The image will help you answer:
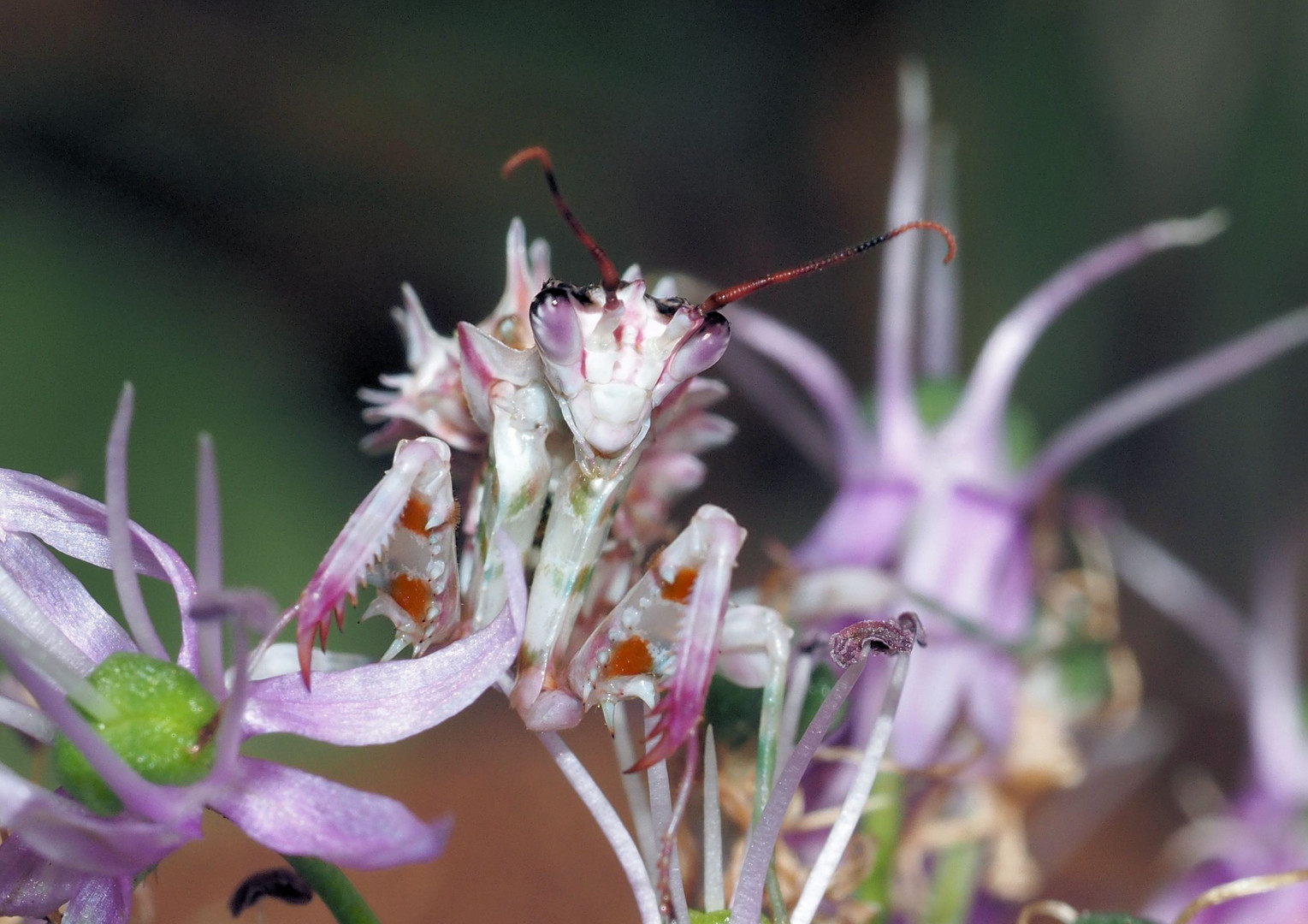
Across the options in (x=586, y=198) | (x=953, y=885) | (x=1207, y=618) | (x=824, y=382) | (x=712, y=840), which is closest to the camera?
(x=712, y=840)

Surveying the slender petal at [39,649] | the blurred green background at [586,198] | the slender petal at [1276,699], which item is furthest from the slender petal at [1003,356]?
the blurred green background at [586,198]

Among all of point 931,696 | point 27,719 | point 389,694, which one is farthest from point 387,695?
point 931,696

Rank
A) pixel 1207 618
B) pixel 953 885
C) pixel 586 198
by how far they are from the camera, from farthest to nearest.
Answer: pixel 586 198 → pixel 1207 618 → pixel 953 885

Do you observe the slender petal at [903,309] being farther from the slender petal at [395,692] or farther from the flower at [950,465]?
the slender petal at [395,692]

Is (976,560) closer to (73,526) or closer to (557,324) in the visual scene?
(557,324)

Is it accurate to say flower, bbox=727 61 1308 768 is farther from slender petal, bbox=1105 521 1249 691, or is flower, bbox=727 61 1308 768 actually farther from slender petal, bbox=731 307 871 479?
slender petal, bbox=1105 521 1249 691

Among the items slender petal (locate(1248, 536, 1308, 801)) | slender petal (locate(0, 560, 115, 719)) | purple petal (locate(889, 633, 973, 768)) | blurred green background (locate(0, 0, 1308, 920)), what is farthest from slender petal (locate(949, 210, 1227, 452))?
blurred green background (locate(0, 0, 1308, 920))
